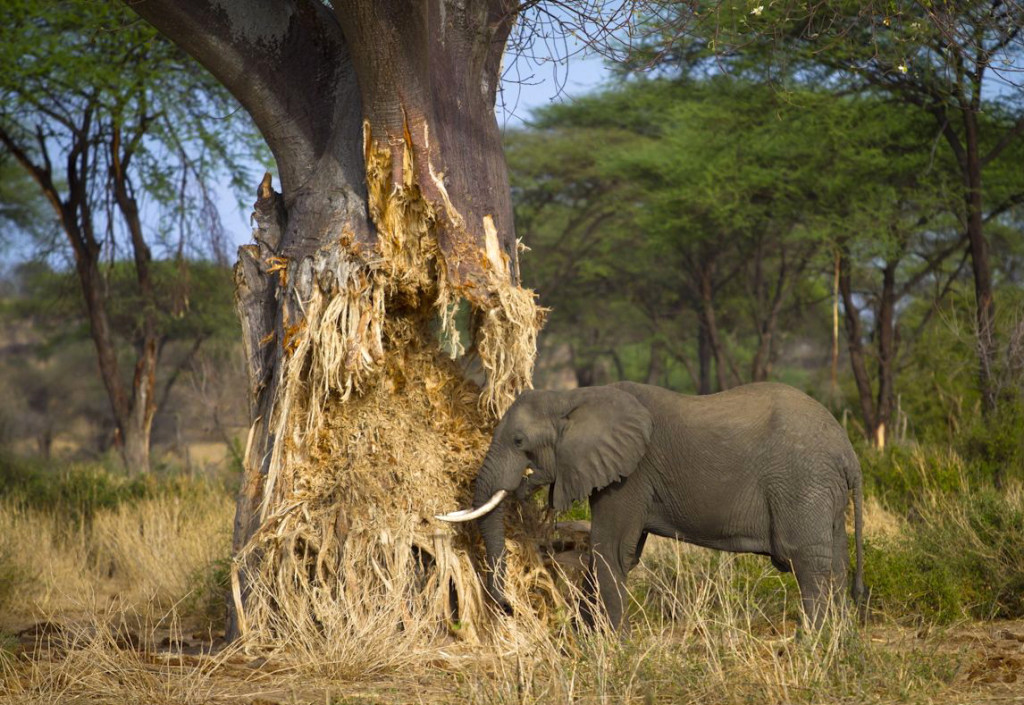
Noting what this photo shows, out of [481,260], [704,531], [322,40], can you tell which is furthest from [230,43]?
[704,531]

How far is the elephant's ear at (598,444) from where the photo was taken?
20.4 feet

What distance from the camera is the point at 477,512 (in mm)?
6160

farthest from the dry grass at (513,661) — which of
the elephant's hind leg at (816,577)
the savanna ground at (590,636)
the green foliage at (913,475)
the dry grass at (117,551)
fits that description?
the green foliage at (913,475)

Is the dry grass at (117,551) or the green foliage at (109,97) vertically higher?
the green foliage at (109,97)

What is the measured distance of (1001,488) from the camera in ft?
32.6

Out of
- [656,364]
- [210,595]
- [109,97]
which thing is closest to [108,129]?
[109,97]

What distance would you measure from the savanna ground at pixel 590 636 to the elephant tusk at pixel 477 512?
21.9 inches

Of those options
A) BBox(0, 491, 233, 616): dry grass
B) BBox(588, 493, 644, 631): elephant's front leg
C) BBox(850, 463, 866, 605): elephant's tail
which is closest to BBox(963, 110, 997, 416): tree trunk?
BBox(850, 463, 866, 605): elephant's tail

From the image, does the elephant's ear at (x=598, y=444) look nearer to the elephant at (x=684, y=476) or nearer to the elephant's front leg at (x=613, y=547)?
the elephant at (x=684, y=476)

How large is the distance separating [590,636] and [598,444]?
48.7 inches

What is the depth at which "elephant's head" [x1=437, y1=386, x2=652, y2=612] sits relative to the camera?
6.22 m

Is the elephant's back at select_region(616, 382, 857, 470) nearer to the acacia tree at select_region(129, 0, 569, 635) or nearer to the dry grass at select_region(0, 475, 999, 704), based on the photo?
the dry grass at select_region(0, 475, 999, 704)

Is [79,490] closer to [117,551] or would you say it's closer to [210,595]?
[117,551]

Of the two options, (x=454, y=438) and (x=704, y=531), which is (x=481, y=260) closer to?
(x=454, y=438)
